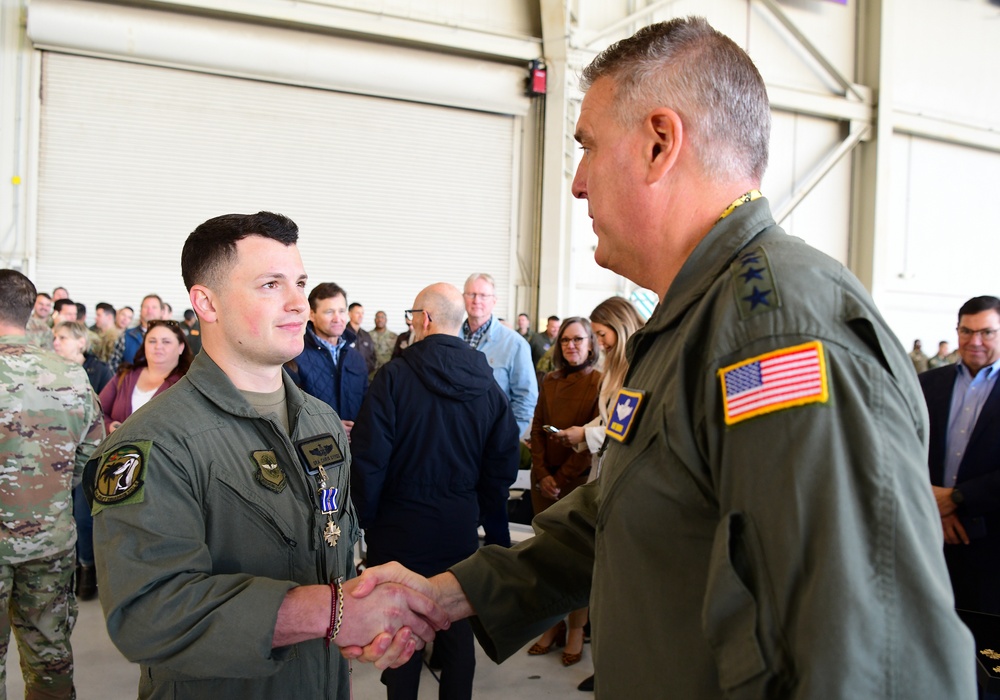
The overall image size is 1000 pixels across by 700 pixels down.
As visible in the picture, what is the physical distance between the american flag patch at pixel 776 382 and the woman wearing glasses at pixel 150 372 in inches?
160

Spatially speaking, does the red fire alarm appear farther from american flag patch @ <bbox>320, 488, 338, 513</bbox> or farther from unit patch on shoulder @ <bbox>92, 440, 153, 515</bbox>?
unit patch on shoulder @ <bbox>92, 440, 153, 515</bbox>

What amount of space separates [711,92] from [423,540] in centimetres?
256

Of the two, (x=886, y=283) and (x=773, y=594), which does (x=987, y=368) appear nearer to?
(x=773, y=594)

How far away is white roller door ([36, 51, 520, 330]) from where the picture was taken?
10078mm

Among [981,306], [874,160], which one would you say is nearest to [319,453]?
[981,306]

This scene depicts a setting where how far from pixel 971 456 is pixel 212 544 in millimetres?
3295

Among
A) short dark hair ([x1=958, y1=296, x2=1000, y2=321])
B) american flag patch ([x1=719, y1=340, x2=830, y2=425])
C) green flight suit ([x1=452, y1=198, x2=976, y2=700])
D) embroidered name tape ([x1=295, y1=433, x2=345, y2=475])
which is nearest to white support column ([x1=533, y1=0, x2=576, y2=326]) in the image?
short dark hair ([x1=958, y1=296, x2=1000, y2=321])

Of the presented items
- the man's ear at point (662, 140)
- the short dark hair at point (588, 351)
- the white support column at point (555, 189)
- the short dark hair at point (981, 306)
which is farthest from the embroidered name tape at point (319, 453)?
the white support column at point (555, 189)

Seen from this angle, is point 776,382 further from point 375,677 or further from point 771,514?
point 375,677

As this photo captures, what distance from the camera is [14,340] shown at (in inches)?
119

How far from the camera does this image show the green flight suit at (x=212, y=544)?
1.36m

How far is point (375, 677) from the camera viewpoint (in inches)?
149

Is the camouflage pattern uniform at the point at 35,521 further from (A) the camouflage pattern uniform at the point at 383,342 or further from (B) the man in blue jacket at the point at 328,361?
(A) the camouflage pattern uniform at the point at 383,342

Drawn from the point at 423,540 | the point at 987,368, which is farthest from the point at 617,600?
the point at 987,368
